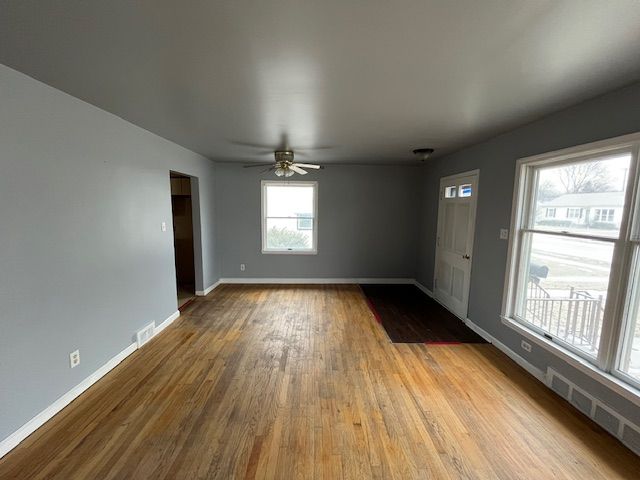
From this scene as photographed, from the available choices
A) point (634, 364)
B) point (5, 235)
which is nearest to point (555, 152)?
point (634, 364)

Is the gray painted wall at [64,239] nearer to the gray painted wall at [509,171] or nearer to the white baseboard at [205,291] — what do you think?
the white baseboard at [205,291]

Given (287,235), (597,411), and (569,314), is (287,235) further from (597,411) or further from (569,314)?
(597,411)

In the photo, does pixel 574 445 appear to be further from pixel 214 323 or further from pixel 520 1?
pixel 214 323

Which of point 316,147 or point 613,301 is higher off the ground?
point 316,147

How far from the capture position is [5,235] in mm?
1688

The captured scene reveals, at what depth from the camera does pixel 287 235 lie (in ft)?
18.3

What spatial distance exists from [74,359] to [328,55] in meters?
2.93

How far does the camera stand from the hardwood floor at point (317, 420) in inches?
65.3

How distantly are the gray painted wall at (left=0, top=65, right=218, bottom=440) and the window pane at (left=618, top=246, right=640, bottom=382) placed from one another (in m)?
4.12

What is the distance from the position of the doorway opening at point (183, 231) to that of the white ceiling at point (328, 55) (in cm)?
Result: 250


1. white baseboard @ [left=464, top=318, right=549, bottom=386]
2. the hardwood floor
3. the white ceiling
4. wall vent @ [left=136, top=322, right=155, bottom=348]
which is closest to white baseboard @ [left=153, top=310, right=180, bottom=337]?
wall vent @ [left=136, top=322, right=155, bottom=348]

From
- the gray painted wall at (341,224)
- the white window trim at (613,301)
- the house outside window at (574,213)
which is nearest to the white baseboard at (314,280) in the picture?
the gray painted wall at (341,224)

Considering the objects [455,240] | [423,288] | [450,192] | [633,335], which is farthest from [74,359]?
[423,288]

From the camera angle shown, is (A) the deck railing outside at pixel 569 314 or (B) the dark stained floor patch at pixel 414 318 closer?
(A) the deck railing outside at pixel 569 314
